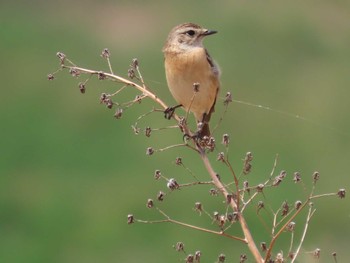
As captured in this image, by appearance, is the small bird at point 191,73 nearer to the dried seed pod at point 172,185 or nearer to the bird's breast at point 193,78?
the bird's breast at point 193,78

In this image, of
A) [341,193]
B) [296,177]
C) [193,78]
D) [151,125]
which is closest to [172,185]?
[296,177]

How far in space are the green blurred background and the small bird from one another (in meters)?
1.30

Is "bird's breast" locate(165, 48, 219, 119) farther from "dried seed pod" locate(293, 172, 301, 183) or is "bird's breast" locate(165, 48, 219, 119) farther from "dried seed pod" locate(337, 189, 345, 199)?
"dried seed pod" locate(337, 189, 345, 199)

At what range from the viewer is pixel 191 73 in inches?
277

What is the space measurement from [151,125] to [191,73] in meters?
5.69

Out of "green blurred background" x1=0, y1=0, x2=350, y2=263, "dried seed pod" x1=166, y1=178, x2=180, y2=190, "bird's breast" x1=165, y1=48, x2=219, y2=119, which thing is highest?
"dried seed pod" x1=166, y1=178, x2=180, y2=190

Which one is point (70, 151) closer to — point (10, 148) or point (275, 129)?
point (10, 148)

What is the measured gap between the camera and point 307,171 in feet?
39.1

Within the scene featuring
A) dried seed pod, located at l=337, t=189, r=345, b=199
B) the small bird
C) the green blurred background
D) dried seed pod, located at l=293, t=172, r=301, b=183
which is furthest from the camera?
the green blurred background

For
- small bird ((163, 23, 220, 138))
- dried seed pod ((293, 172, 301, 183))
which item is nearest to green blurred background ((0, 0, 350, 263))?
small bird ((163, 23, 220, 138))

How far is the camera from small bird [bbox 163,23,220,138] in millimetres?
6965

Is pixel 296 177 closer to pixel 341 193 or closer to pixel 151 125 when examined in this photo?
pixel 341 193

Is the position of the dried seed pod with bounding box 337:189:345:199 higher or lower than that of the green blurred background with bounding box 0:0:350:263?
Answer: higher

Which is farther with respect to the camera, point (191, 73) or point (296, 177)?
point (191, 73)
